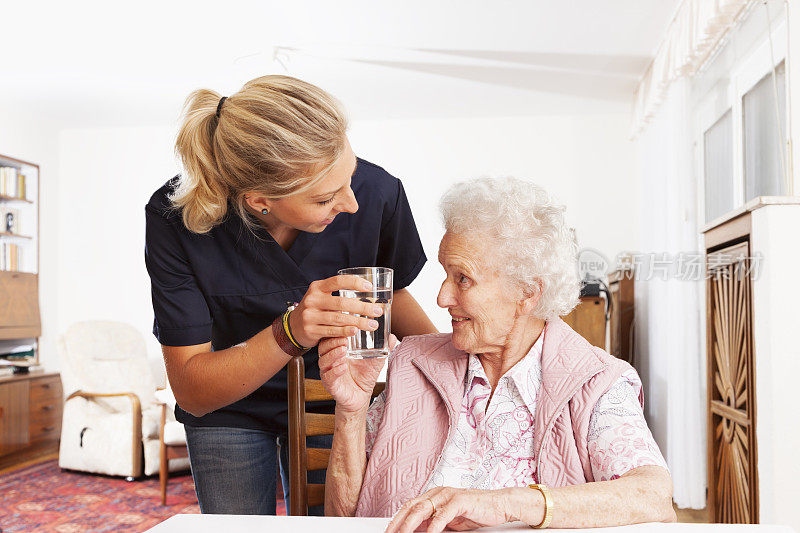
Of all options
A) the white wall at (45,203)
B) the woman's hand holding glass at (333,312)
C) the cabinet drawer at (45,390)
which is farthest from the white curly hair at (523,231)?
the white wall at (45,203)

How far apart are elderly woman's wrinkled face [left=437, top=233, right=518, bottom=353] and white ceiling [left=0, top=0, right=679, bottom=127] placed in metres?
3.11

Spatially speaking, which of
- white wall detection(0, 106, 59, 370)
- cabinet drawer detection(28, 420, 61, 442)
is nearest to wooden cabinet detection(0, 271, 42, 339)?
white wall detection(0, 106, 59, 370)

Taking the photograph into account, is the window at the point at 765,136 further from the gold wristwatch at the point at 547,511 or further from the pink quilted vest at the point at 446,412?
the gold wristwatch at the point at 547,511

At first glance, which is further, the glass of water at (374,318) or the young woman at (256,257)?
the young woman at (256,257)

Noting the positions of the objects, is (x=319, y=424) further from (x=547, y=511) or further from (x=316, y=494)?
(x=547, y=511)

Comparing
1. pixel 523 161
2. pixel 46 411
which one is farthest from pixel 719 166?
pixel 46 411

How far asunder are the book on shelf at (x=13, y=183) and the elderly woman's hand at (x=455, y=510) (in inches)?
241

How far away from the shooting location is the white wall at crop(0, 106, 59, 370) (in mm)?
6441

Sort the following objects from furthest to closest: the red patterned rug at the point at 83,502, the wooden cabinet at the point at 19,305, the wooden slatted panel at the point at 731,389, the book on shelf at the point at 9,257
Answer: the book on shelf at the point at 9,257, the wooden cabinet at the point at 19,305, the red patterned rug at the point at 83,502, the wooden slatted panel at the point at 731,389

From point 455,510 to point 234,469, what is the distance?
81 centimetres

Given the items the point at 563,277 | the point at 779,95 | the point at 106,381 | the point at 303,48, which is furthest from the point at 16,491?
the point at 779,95

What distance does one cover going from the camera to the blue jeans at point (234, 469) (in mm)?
1633

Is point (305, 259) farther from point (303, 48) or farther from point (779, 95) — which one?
point (303, 48)

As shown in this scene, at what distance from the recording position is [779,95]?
137 inches
